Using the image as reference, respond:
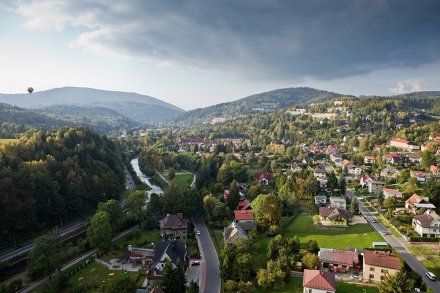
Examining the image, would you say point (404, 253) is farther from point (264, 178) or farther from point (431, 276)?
point (264, 178)

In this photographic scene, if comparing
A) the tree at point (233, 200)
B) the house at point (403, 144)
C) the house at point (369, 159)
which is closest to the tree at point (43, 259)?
the tree at point (233, 200)

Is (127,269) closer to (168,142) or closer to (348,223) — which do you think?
(348,223)

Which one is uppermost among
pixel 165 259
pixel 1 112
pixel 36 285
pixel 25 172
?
pixel 1 112

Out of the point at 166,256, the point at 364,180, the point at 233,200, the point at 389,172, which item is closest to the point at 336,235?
the point at 233,200

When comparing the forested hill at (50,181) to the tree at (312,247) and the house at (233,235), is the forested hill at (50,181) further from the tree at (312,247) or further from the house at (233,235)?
the tree at (312,247)

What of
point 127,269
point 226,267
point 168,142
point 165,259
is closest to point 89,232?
point 127,269

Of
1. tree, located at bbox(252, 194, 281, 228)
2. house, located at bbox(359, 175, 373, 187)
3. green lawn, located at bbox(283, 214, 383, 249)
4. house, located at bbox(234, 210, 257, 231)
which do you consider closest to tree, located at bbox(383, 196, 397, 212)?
green lawn, located at bbox(283, 214, 383, 249)
